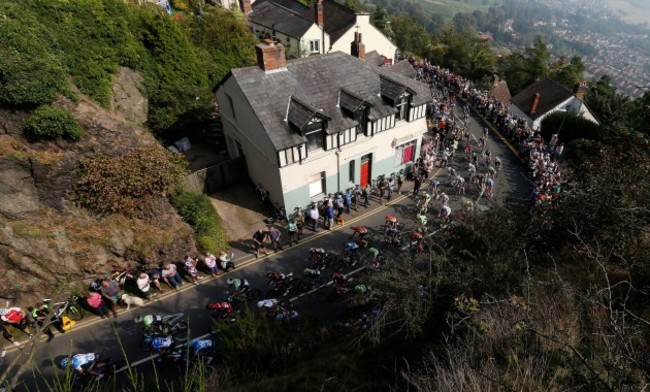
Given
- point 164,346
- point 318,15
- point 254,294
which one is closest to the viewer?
point 164,346

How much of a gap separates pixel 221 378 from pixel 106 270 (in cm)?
813

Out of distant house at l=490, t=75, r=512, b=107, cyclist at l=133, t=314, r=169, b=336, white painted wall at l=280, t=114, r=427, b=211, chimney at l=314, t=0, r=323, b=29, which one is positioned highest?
chimney at l=314, t=0, r=323, b=29

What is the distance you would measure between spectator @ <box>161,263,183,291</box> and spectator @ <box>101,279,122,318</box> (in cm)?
170

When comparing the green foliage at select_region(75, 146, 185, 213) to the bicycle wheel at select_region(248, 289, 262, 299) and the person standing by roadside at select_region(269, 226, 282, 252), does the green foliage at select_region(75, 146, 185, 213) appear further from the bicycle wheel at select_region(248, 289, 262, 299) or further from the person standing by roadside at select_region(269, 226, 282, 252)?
the bicycle wheel at select_region(248, 289, 262, 299)

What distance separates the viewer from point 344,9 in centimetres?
4431

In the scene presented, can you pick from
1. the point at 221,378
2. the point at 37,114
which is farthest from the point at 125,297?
the point at 37,114

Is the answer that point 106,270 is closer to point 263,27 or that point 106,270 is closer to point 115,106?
point 115,106

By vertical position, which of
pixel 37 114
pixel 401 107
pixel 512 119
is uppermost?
pixel 37 114

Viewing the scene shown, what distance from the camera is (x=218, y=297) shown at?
14852mm

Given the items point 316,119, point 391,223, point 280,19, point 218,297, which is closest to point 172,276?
point 218,297

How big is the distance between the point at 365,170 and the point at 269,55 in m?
8.25

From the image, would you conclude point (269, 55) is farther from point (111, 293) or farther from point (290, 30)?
point (290, 30)

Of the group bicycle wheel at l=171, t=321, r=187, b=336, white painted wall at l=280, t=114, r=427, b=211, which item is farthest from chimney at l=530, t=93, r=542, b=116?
bicycle wheel at l=171, t=321, r=187, b=336

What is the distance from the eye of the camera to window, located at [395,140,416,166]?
21.7 metres
